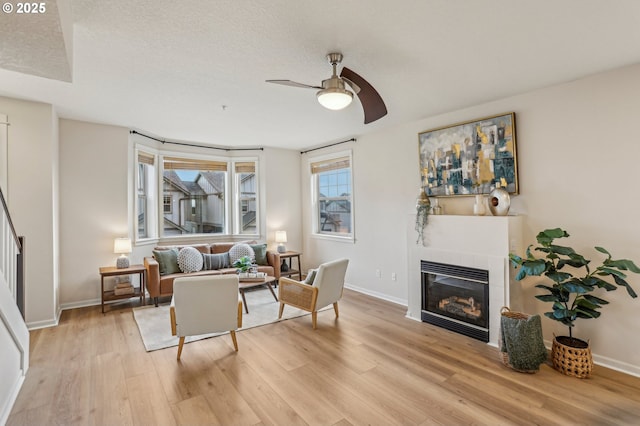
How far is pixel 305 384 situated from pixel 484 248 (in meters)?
2.36

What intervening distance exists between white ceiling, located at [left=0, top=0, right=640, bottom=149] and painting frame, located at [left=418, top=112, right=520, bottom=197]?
1.07ft

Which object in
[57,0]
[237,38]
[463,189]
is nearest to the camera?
[57,0]

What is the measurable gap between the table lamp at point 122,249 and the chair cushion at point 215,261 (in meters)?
1.11

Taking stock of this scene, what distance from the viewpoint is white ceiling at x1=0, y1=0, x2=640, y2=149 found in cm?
188

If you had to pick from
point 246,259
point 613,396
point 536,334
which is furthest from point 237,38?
point 613,396

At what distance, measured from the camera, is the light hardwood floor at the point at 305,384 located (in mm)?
2117

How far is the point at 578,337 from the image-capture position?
116 inches

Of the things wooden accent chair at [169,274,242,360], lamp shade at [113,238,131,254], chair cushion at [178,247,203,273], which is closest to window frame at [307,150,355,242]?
chair cushion at [178,247,203,273]

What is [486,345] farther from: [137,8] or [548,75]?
[137,8]

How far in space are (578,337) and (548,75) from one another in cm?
257

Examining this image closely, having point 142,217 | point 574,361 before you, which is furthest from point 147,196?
point 574,361

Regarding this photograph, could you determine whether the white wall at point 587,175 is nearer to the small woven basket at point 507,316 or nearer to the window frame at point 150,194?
the small woven basket at point 507,316

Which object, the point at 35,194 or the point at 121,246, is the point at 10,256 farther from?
the point at 121,246

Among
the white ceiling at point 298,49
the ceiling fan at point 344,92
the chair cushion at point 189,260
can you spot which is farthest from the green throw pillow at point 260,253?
the ceiling fan at point 344,92
